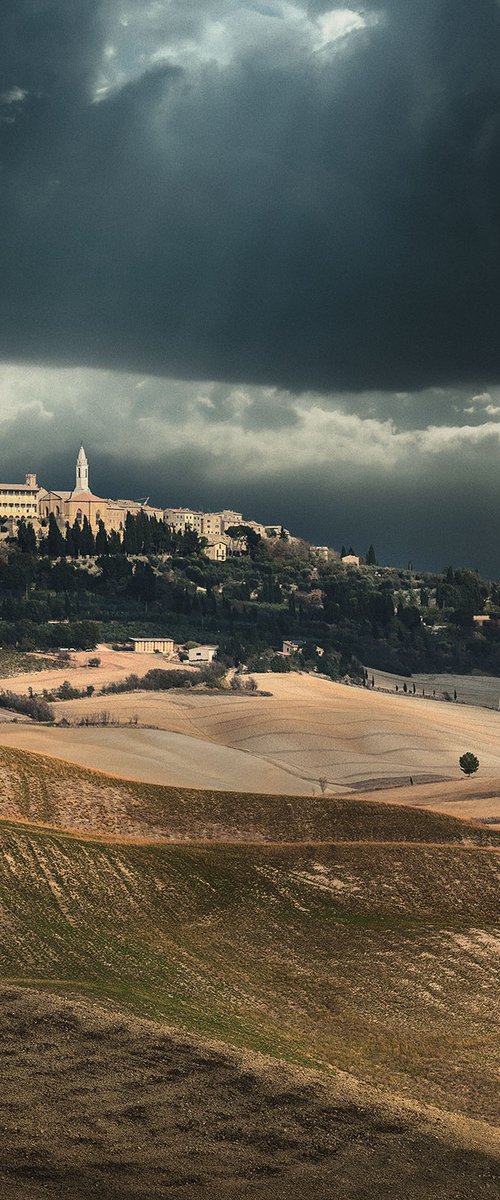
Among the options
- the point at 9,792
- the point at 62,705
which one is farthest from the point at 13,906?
the point at 62,705

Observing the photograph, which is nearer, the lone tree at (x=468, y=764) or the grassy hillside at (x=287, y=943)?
the grassy hillside at (x=287, y=943)

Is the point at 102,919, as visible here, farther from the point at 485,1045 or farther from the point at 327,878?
the point at 485,1045

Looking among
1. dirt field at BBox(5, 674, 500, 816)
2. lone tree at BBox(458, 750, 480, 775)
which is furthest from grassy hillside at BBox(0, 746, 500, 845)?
lone tree at BBox(458, 750, 480, 775)

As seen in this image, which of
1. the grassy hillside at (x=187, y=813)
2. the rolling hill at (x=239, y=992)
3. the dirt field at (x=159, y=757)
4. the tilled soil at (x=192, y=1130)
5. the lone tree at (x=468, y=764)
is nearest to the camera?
the tilled soil at (x=192, y=1130)

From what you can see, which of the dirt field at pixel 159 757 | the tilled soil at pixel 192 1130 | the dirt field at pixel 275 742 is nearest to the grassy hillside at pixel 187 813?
the dirt field at pixel 275 742

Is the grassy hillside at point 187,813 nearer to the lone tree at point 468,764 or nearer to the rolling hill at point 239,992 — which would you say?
the rolling hill at point 239,992

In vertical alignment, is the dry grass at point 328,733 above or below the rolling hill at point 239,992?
below

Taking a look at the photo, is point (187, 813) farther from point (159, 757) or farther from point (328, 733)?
point (328, 733)
